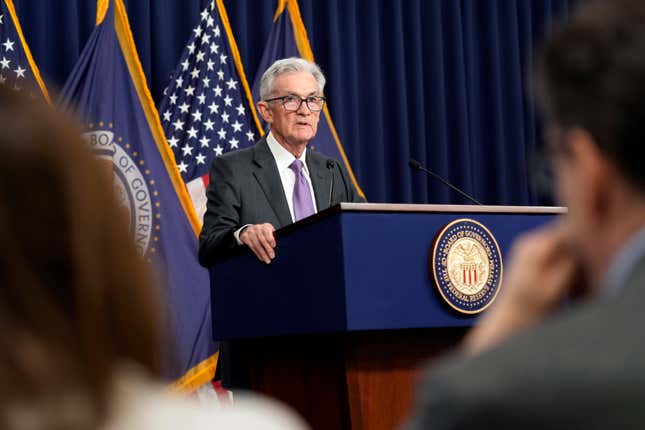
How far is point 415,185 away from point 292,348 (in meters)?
3.58

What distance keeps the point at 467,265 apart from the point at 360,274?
1.39 ft

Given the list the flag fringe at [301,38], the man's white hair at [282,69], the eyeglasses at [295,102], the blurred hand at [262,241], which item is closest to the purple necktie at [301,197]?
the eyeglasses at [295,102]

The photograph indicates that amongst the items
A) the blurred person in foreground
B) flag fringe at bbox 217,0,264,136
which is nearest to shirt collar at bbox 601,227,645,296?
the blurred person in foreground

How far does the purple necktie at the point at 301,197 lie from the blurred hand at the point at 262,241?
62 cm

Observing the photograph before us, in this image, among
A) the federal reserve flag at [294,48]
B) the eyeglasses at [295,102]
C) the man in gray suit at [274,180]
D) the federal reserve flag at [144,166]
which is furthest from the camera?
the federal reserve flag at [294,48]

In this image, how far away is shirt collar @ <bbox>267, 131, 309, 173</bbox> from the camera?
4.11m

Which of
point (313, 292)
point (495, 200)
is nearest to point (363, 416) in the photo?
point (313, 292)

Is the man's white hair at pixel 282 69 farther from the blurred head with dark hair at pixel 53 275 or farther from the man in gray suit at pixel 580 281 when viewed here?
the blurred head with dark hair at pixel 53 275

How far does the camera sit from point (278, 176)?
13.1 ft

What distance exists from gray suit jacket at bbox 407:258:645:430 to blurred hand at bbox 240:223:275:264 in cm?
262

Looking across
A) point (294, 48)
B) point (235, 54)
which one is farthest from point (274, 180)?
point (294, 48)

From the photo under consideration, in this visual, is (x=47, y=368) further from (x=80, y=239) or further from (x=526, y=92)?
(x=526, y=92)

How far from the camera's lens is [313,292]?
119 inches

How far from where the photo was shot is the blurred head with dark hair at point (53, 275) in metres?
0.61
